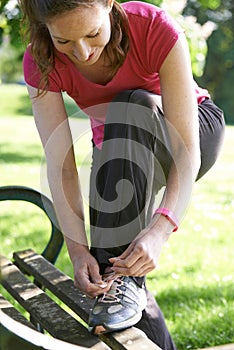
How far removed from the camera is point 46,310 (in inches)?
83.0

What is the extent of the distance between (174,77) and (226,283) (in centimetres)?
178

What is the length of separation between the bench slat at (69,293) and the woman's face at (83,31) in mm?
754

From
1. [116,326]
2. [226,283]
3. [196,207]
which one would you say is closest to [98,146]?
[116,326]

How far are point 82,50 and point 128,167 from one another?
1.16 ft

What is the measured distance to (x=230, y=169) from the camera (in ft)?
28.2

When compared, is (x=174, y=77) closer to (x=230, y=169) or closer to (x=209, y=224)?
(x=209, y=224)

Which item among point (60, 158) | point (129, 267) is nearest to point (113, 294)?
point (129, 267)

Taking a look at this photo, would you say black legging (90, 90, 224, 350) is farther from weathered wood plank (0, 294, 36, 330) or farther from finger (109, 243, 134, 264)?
weathered wood plank (0, 294, 36, 330)

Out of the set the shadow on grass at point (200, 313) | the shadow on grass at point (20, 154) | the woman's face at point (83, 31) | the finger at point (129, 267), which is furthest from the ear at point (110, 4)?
the shadow on grass at point (20, 154)

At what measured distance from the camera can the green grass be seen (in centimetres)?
289

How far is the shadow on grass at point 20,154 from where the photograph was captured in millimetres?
8742

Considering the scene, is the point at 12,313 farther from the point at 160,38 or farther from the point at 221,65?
the point at 221,65

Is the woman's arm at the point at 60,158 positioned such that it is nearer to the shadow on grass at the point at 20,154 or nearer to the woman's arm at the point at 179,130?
the woman's arm at the point at 179,130

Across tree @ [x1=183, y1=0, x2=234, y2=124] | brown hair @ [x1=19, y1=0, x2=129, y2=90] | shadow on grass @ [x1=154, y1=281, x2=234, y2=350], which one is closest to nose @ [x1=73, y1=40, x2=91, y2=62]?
brown hair @ [x1=19, y1=0, x2=129, y2=90]
